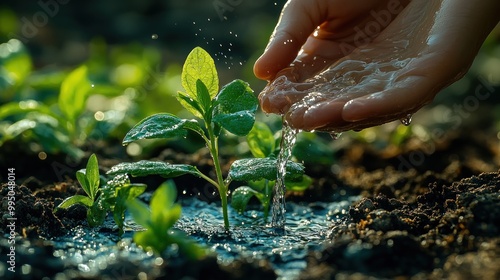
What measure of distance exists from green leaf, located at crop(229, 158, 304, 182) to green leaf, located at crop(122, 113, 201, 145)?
0.74 feet

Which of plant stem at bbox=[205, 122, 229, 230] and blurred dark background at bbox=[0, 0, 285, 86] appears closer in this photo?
plant stem at bbox=[205, 122, 229, 230]

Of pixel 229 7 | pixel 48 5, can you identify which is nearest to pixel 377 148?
pixel 229 7

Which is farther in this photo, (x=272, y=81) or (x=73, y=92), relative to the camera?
(x=73, y=92)

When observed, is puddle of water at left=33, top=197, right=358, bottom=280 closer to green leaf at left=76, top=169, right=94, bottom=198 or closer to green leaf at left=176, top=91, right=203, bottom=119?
green leaf at left=76, top=169, right=94, bottom=198

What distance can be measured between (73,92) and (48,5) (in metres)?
5.38

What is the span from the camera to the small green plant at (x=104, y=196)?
228 cm

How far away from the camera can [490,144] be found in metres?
4.25

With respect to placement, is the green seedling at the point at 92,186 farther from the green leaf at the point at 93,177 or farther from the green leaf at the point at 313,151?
the green leaf at the point at 313,151

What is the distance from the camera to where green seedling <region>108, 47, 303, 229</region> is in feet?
7.36

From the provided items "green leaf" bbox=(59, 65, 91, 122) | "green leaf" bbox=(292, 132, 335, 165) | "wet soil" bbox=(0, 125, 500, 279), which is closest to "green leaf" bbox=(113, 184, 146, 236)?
"wet soil" bbox=(0, 125, 500, 279)

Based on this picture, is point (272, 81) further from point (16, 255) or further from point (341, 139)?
point (341, 139)

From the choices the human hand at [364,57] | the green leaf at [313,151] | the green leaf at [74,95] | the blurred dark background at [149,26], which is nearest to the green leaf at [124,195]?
the human hand at [364,57]

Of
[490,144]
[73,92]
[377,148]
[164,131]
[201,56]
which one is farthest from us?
[490,144]

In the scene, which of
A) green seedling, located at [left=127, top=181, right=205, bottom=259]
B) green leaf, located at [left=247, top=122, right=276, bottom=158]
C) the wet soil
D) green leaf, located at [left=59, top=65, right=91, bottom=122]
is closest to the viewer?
the wet soil
